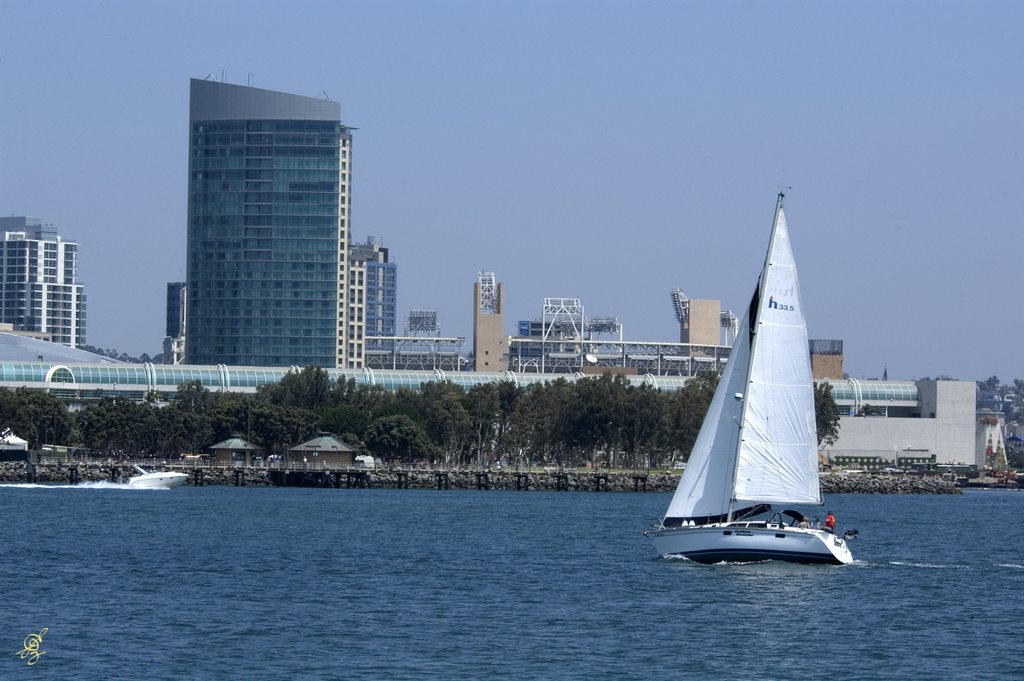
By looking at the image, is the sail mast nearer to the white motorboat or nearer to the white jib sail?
the white jib sail

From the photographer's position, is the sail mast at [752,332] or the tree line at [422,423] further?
the tree line at [422,423]

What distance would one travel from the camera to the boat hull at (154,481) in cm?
15038

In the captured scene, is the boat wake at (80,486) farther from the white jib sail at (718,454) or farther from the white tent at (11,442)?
the white jib sail at (718,454)

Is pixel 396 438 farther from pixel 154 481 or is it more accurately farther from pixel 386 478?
pixel 154 481

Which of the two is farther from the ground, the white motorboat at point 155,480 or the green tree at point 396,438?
the green tree at point 396,438

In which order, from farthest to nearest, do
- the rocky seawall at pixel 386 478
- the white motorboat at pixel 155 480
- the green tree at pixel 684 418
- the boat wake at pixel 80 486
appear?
the green tree at pixel 684 418 → the rocky seawall at pixel 386 478 → the white motorboat at pixel 155 480 → the boat wake at pixel 80 486

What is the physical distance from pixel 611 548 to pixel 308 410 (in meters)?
111

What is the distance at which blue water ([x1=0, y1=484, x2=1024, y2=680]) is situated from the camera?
47.4 metres

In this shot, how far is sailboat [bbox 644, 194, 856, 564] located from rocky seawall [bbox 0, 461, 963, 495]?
321 ft

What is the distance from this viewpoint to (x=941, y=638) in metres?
53.9

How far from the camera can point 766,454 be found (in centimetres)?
6812

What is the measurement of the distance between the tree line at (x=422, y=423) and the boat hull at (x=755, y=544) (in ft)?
351

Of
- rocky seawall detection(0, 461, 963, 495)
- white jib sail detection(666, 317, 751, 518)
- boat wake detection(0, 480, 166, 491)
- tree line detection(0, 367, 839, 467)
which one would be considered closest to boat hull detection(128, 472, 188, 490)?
boat wake detection(0, 480, 166, 491)

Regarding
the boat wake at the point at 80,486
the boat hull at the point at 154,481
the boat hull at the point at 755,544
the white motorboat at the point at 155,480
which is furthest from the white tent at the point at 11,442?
the boat hull at the point at 755,544
